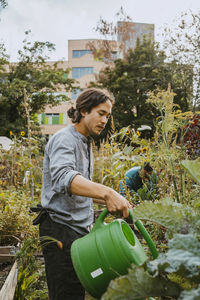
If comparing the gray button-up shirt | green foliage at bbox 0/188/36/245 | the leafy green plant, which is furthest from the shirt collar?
green foliage at bbox 0/188/36/245

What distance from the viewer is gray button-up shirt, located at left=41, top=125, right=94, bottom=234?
145 centimetres

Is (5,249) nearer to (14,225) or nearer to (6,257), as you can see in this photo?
(6,257)

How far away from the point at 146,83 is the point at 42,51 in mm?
6870

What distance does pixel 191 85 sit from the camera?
15.9 m

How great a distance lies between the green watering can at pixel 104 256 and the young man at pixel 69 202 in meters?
0.44

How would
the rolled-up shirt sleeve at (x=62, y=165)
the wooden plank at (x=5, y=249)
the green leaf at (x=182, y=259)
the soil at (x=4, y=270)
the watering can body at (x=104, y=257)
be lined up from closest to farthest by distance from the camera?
the green leaf at (x=182, y=259)
the watering can body at (x=104, y=257)
the rolled-up shirt sleeve at (x=62, y=165)
the soil at (x=4, y=270)
the wooden plank at (x=5, y=249)

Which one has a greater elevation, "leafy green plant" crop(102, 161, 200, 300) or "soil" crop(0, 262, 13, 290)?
"leafy green plant" crop(102, 161, 200, 300)

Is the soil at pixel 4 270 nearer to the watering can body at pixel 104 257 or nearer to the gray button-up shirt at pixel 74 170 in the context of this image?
the gray button-up shirt at pixel 74 170

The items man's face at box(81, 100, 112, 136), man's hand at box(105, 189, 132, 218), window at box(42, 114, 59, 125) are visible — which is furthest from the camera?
window at box(42, 114, 59, 125)

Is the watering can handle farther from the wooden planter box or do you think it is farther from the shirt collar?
the wooden planter box

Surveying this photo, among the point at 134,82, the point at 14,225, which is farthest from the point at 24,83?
the point at 14,225

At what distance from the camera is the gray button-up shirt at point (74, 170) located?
57.1 inches

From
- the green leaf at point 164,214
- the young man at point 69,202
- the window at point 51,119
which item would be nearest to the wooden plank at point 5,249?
the young man at point 69,202

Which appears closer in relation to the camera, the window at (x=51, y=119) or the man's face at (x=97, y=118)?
the man's face at (x=97, y=118)
